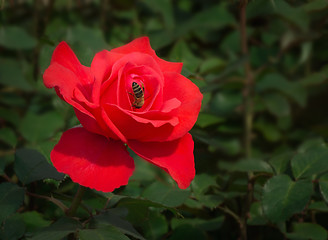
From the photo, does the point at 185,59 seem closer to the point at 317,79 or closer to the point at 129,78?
the point at 129,78

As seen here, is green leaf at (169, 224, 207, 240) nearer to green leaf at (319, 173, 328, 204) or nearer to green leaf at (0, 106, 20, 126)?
green leaf at (319, 173, 328, 204)

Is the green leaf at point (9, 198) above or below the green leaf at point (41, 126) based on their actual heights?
above

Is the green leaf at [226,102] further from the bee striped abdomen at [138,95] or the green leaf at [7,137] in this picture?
the bee striped abdomen at [138,95]

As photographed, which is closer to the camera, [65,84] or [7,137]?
[65,84]

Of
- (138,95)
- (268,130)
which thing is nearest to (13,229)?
(138,95)

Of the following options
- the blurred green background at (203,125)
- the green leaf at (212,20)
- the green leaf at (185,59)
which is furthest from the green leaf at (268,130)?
the green leaf at (185,59)

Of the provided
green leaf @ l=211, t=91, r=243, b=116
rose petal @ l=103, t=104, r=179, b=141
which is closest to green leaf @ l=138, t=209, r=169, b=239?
rose petal @ l=103, t=104, r=179, b=141
